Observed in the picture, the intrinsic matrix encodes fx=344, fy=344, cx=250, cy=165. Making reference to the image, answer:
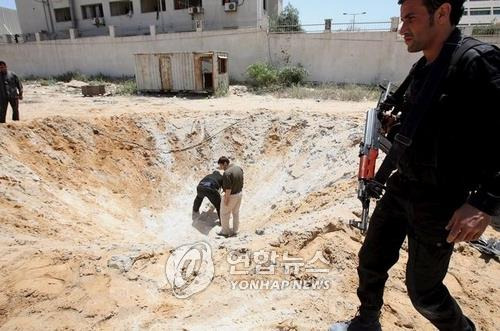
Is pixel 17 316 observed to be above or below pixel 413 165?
below

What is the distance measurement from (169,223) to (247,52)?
1387 centimetres

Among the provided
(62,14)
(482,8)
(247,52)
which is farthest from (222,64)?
(482,8)

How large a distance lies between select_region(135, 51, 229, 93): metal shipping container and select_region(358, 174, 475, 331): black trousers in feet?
42.9

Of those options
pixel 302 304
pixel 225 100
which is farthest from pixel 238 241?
pixel 225 100

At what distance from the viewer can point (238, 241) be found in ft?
12.7

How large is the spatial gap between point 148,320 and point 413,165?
2.24 metres

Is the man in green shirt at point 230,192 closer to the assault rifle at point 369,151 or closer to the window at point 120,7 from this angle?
the assault rifle at point 369,151

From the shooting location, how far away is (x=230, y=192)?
247 inches

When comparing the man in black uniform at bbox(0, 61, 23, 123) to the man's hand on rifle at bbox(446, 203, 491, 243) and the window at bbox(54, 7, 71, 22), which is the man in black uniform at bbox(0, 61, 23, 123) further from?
the window at bbox(54, 7, 71, 22)

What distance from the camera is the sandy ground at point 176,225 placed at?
276 centimetres

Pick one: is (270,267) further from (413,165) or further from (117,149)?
(117,149)

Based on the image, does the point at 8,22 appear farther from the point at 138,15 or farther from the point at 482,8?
the point at 482,8

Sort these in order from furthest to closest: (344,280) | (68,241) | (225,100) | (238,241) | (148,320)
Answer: (225,100) → (68,241) → (238,241) → (344,280) → (148,320)

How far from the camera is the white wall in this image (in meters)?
16.4
